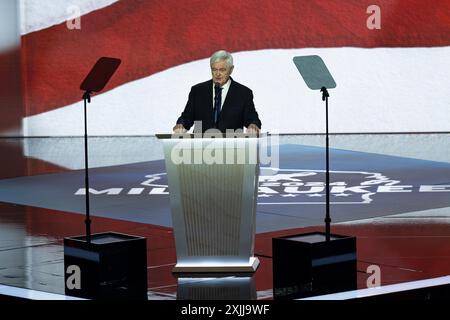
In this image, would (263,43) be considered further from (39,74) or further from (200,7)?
(39,74)

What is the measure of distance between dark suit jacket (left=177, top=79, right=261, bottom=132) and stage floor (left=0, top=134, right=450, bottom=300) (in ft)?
2.68

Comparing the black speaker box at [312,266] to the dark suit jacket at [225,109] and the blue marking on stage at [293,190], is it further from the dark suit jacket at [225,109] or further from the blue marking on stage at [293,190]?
the blue marking on stage at [293,190]

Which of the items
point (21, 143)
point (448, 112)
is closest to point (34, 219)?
point (21, 143)

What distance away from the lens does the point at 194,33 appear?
1402 cm

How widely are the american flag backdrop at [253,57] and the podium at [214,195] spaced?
30.1 ft

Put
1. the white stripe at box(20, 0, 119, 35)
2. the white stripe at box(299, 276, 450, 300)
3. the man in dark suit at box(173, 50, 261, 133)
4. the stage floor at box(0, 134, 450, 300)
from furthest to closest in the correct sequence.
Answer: the white stripe at box(20, 0, 119, 35) < the stage floor at box(0, 134, 450, 300) < the man in dark suit at box(173, 50, 261, 133) < the white stripe at box(299, 276, 450, 300)

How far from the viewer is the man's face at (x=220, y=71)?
4.66 m

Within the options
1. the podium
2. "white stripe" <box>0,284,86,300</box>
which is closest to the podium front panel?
the podium

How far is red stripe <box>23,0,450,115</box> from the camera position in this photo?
1365 cm

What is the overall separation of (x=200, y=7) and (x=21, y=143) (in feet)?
11.3

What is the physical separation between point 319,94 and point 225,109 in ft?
28.9

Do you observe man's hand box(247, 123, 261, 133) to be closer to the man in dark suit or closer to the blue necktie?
the man in dark suit

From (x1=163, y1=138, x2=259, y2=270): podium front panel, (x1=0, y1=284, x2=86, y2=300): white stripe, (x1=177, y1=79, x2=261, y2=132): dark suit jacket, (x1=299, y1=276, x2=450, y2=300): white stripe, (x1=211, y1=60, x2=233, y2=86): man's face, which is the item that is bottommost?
(x1=0, y1=284, x2=86, y2=300): white stripe

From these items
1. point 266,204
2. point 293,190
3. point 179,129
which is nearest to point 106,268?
point 179,129
